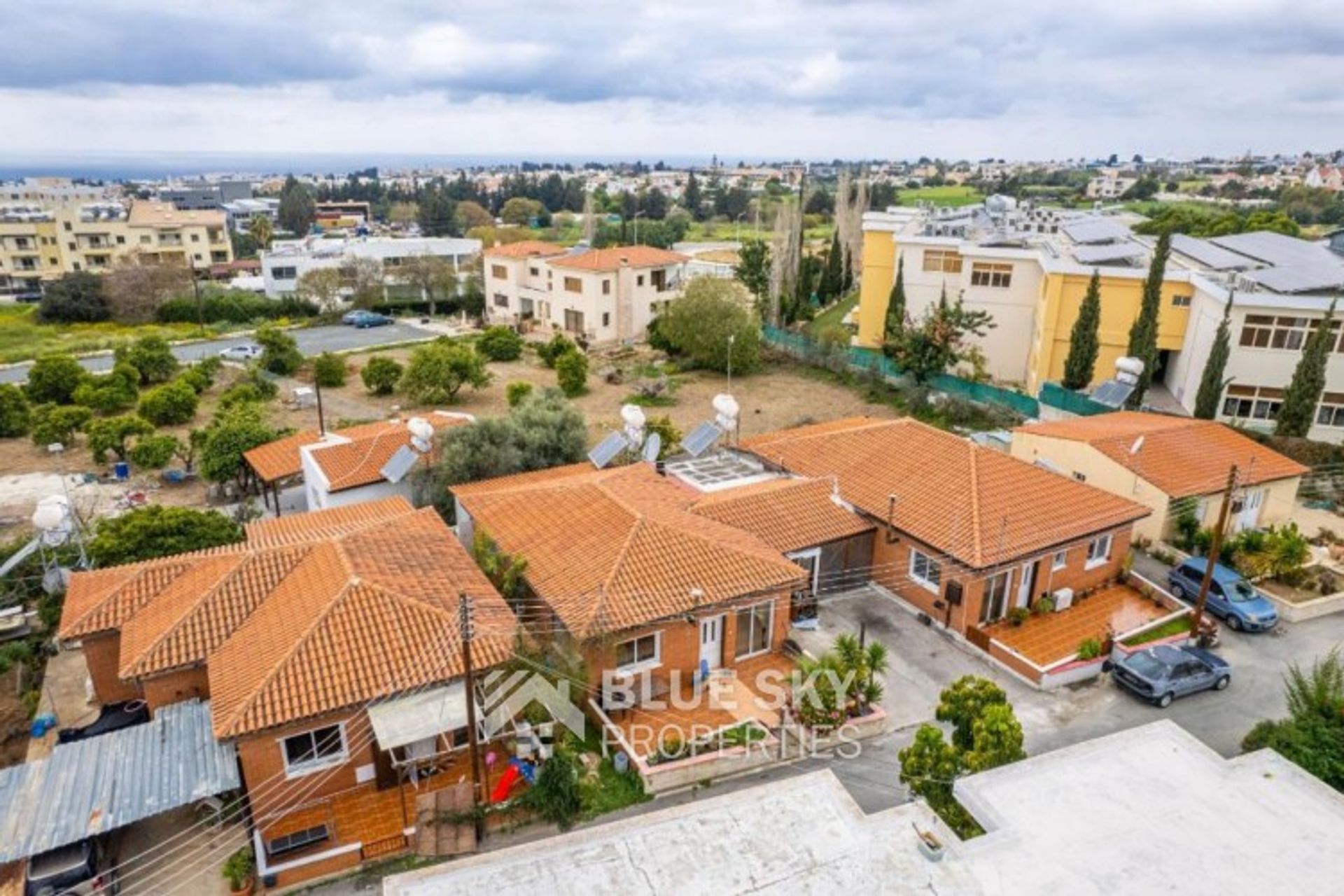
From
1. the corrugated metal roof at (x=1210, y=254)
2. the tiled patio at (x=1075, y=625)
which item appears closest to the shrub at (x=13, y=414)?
the tiled patio at (x=1075, y=625)

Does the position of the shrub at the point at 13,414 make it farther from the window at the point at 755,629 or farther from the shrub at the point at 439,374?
the window at the point at 755,629

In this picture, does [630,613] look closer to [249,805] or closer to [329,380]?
[249,805]

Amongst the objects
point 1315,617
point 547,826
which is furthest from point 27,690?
point 1315,617

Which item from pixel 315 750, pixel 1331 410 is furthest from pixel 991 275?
pixel 315 750

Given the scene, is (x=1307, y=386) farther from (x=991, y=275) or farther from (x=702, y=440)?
(x=702, y=440)

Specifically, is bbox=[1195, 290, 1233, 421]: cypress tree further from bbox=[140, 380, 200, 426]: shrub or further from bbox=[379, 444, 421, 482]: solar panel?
bbox=[140, 380, 200, 426]: shrub
